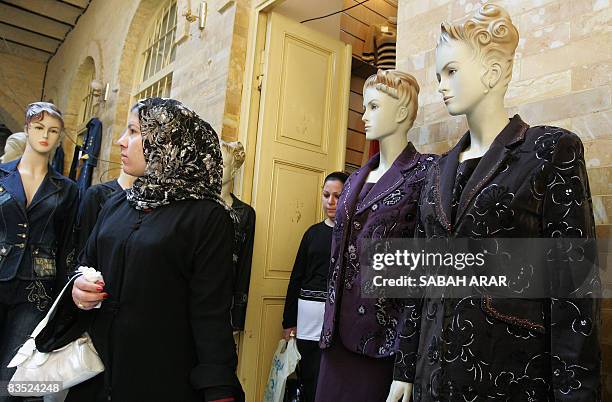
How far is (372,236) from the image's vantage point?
1.62m

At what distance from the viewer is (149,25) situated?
6855 millimetres

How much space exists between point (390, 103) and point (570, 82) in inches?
25.7

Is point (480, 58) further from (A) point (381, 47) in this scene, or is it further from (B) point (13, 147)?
(A) point (381, 47)

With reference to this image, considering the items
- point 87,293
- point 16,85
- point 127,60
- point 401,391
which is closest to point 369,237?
point 401,391

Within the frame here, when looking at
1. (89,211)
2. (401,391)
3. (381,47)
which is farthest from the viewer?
(381,47)

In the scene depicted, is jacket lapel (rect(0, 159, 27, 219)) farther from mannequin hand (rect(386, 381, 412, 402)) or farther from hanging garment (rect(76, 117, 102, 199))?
hanging garment (rect(76, 117, 102, 199))

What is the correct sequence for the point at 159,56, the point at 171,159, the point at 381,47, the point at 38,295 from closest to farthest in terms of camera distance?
the point at 171,159 → the point at 38,295 → the point at 381,47 → the point at 159,56

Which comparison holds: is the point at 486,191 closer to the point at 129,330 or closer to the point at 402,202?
the point at 402,202

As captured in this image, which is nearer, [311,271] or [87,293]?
[87,293]

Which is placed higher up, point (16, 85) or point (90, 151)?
point (16, 85)

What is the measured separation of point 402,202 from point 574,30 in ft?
3.04

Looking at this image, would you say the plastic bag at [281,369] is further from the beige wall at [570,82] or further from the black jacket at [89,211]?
the beige wall at [570,82]

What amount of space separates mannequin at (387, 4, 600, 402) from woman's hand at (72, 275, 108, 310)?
90 cm

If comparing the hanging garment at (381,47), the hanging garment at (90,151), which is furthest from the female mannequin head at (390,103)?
the hanging garment at (90,151)
